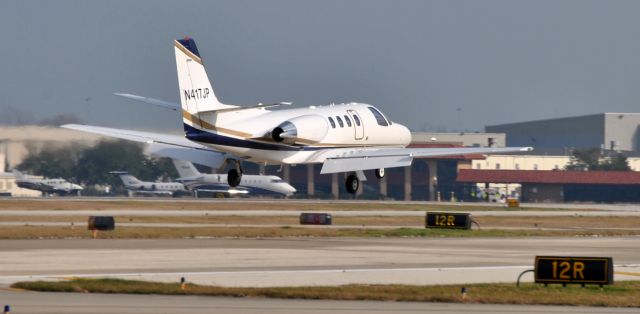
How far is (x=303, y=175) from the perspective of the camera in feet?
482

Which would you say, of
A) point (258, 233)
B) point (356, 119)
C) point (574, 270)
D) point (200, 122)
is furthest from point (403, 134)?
point (574, 270)

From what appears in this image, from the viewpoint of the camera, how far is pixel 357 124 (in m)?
58.9

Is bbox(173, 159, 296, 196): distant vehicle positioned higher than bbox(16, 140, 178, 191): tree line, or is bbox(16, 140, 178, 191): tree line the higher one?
bbox(16, 140, 178, 191): tree line

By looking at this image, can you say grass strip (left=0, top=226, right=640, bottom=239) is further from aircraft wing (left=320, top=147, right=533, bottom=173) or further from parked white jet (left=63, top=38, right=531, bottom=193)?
aircraft wing (left=320, top=147, right=533, bottom=173)

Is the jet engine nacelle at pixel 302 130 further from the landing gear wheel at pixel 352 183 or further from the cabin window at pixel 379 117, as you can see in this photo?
the cabin window at pixel 379 117

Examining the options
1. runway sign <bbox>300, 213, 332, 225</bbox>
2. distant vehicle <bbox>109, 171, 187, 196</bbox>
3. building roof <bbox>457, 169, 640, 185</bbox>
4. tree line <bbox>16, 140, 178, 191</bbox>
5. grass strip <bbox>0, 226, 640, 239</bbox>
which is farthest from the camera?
building roof <bbox>457, 169, 640, 185</bbox>

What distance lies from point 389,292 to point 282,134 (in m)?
20.8

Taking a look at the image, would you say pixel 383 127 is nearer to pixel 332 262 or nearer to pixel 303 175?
pixel 332 262

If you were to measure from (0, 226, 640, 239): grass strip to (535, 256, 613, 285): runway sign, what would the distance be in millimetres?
24945

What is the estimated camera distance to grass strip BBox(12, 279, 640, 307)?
32.2 metres

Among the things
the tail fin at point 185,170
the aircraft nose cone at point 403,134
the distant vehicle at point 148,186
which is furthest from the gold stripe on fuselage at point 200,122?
the tail fin at point 185,170

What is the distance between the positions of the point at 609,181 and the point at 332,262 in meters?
109

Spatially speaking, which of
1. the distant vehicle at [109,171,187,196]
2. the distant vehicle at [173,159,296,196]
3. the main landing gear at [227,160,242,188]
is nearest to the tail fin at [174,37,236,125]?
the main landing gear at [227,160,242,188]

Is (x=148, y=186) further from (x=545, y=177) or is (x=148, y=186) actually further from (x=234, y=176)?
(x=234, y=176)
